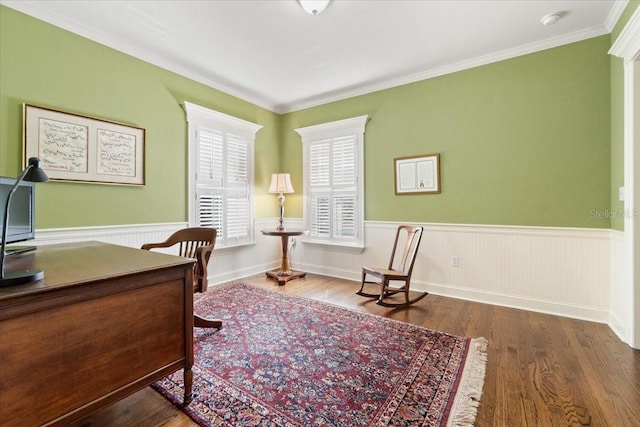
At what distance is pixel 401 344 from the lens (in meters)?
2.25

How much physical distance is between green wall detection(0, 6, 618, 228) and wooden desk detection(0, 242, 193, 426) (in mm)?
1728

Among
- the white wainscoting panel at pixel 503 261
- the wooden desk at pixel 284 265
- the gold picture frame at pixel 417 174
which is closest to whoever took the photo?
the white wainscoting panel at pixel 503 261

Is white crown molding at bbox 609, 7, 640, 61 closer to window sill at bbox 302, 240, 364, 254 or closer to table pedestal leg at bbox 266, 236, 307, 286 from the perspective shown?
window sill at bbox 302, 240, 364, 254

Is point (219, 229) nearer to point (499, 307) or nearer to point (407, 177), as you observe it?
point (407, 177)

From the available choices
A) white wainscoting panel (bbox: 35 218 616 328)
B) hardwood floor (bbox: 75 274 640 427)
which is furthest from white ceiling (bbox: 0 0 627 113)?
hardwood floor (bbox: 75 274 640 427)

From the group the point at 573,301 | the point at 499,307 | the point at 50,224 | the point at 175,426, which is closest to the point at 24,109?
the point at 50,224

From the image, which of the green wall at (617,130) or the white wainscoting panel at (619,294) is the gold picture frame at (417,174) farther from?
the white wainscoting panel at (619,294)

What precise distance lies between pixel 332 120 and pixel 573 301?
367 centimetres

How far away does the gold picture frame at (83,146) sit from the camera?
249cm

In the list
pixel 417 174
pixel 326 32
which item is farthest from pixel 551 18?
pixel 326 32

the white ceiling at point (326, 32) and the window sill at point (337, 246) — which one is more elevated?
the white ceiling at point (326, 32)

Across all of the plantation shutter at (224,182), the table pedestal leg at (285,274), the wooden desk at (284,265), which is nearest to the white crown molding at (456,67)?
the plantation shutter at (224,182)

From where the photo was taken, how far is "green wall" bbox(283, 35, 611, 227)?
2.78 metres

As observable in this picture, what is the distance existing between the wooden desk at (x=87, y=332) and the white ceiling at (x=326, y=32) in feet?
7.37
